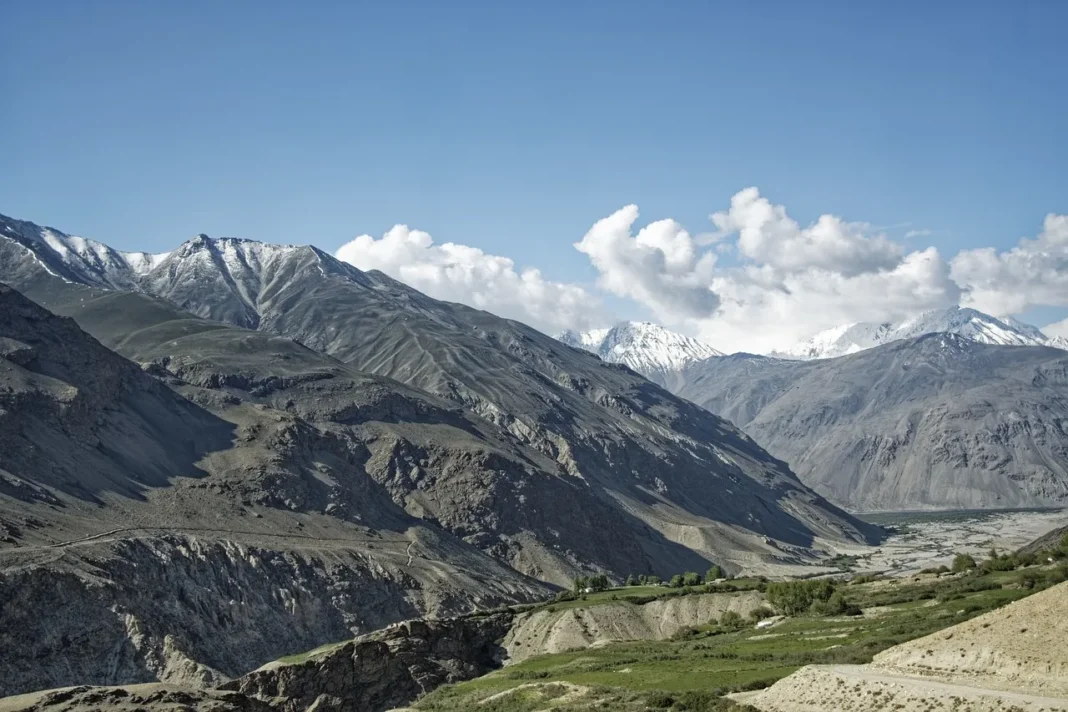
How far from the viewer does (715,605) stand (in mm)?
117000

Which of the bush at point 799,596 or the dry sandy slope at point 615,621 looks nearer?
the bush at point 799,596

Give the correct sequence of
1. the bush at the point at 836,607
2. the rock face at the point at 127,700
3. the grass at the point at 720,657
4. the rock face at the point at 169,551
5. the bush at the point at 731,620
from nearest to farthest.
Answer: the grass at the point at 720,657 → the rock face at the point at 127,700 → the bush at the point at 836,607 → the bush at the point at 731,620 → the rock face at the point at 169,551

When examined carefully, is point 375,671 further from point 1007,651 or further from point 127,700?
point 1007,651

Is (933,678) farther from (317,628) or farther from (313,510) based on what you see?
(313,510)

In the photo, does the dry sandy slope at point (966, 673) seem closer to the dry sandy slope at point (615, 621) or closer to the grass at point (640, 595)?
the dry sandy slope at point (615, 621)

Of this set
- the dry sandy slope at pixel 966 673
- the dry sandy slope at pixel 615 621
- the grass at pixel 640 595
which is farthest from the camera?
the grass at pixel 640 595

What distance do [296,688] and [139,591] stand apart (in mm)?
39222

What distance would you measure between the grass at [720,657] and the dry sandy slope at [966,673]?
4.27m

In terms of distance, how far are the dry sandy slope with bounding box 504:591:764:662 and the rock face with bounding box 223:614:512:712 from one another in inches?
219

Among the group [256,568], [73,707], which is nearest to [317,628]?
[256,568]

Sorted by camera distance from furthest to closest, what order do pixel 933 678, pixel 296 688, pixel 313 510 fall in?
pixel 313 510 → pixel 296 688 → pixel 933 678

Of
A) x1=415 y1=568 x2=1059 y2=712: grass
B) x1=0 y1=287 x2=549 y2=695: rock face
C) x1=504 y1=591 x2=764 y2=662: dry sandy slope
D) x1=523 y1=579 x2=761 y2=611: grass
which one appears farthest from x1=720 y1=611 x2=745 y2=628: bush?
x1=0 y1=287 x2=549 y2=695: rock face

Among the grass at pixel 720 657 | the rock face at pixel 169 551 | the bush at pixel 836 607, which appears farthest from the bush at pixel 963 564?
the rock face at pixel 169 551

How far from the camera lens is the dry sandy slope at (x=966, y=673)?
146 feet
